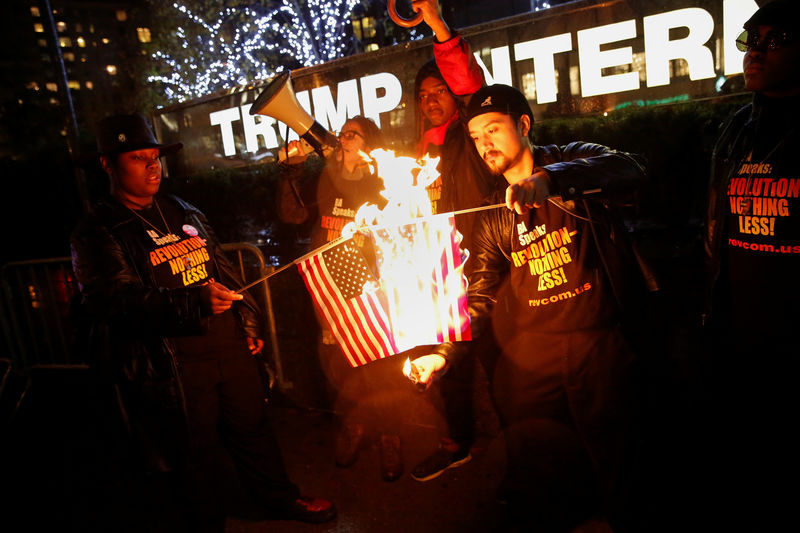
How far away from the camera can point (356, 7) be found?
16297mm

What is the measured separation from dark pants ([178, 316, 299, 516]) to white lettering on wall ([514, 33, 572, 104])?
4438 mm

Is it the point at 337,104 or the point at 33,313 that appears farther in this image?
the point at 337,104

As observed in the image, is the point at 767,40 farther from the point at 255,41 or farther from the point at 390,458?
the point at 255,41

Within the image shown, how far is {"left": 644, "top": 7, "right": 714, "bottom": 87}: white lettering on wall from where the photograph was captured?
5113 millimetres

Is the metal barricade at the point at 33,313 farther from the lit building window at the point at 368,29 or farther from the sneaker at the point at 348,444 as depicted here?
the lit building window at the point at 368,29

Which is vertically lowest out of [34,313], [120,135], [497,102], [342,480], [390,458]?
[342,480]

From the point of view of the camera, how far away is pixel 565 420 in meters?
3.08

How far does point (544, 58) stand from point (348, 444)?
15.4 feet

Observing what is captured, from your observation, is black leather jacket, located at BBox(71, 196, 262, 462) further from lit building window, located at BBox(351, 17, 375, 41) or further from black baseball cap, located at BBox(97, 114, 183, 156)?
lit building window, located at BBox(351, 17, 375, 41)

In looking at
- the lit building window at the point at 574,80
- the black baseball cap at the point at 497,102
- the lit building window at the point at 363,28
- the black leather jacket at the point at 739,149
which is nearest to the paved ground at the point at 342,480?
the black leather jacket at the point at 739,149

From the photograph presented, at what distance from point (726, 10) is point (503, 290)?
394cm

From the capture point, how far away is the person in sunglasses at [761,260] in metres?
2.91

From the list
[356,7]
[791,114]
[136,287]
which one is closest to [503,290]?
[791,114]

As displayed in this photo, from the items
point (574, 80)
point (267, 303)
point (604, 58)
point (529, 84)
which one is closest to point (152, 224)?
point (267, 303)
